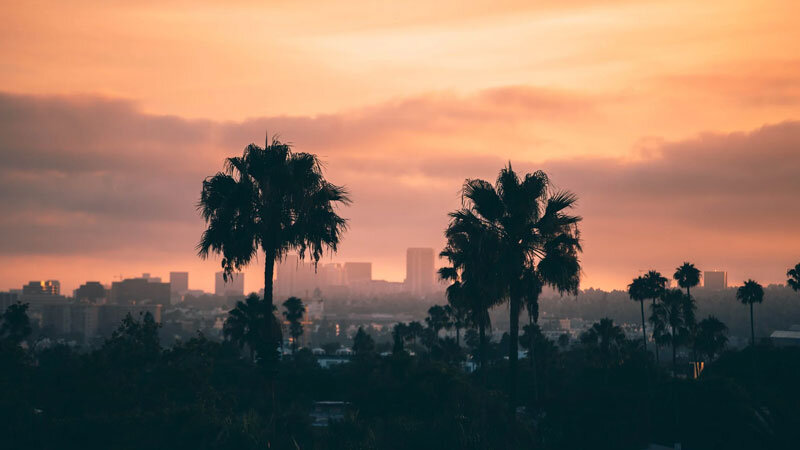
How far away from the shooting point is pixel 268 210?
28.7m

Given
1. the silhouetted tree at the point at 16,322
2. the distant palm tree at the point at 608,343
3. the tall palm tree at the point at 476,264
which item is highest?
the tall palm tree at the point at 476,264

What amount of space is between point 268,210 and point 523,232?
319 inches

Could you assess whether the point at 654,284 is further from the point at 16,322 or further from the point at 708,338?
the point at 16,322

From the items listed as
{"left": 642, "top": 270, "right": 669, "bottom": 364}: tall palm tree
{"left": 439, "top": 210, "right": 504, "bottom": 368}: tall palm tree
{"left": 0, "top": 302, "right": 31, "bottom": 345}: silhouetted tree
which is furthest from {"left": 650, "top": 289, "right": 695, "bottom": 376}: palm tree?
{"left": 439, "top": 210, "right": 504, "bottom": 368}: tall palm tree

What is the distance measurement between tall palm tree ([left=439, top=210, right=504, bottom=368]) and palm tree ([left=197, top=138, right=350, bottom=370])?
13.0ft

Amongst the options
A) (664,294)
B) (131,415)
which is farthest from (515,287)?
(664,294)

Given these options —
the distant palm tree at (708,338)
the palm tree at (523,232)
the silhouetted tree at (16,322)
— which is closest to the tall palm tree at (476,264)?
the palm tree at (523,232)

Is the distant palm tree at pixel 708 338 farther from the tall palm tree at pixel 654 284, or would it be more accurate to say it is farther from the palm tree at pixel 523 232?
the palm tree at pixel 523 232

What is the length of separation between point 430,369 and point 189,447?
12476mm

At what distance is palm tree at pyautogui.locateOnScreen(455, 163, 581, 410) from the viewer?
2858 centimetres

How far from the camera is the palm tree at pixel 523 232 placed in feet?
93.8

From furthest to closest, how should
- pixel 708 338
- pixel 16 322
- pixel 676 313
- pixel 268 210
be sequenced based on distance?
pixel 708 338, pixel 676 313, pixel 16 322, pixel 268 210

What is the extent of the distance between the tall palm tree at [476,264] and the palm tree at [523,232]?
8.5 inches

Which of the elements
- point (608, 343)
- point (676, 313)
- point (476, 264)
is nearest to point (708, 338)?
point (676, 313)
